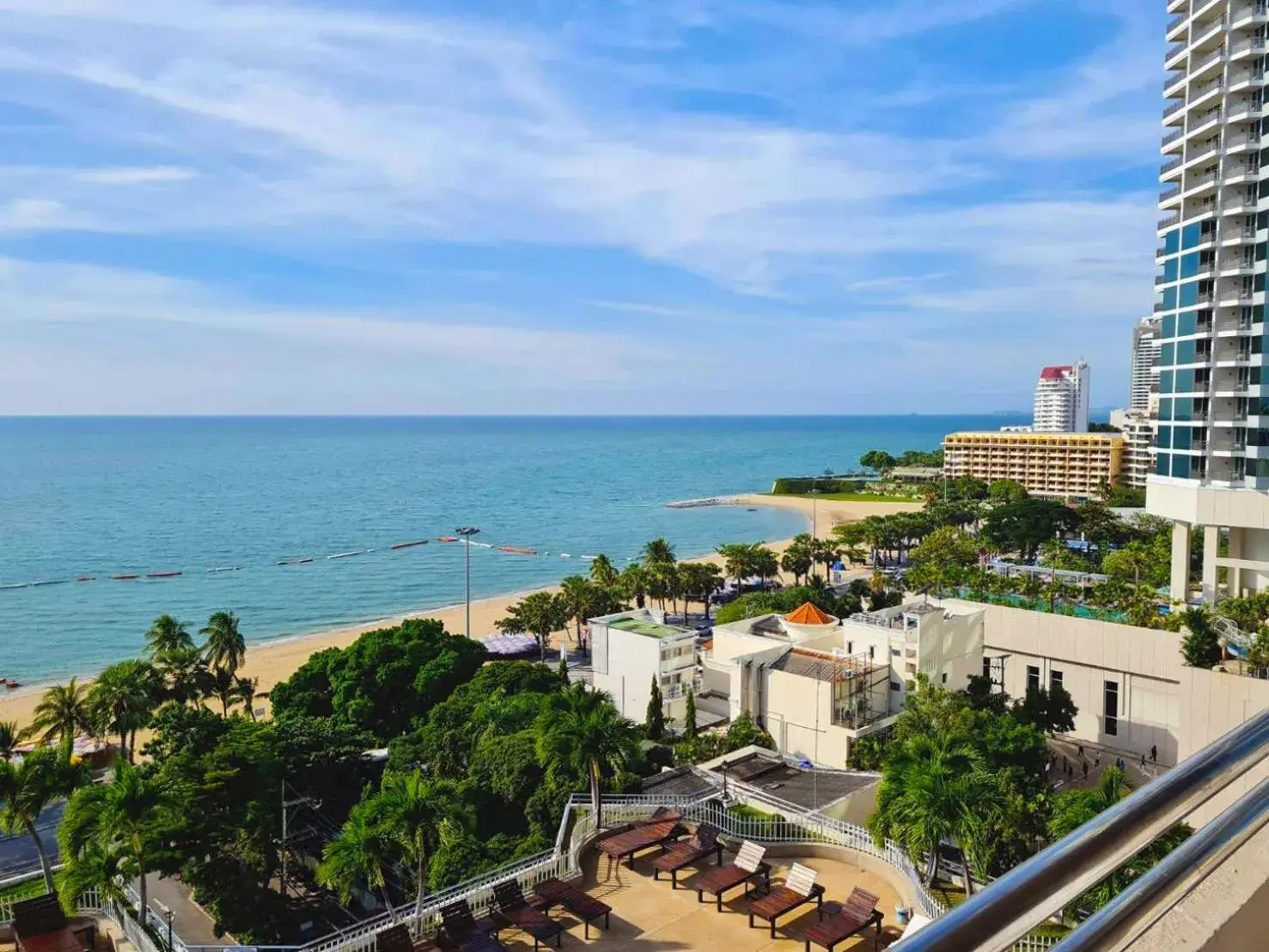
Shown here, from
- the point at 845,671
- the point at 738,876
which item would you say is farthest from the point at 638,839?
the point at 845,671

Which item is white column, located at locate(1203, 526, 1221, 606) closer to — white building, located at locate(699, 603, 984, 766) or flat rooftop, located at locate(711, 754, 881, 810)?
white building, located at locate(699, 603, 984, 766)

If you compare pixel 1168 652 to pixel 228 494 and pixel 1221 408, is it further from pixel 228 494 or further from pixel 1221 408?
pixel 228 494

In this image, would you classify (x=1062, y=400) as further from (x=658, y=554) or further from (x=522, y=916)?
(x=522, y=916)

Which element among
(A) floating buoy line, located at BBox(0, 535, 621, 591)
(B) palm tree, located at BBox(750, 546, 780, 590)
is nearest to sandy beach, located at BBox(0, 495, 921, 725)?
(A) floating buoy line, located at BBox(0, 535, 621, 591)

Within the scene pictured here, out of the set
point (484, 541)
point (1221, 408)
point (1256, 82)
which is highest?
point (1256, 82)

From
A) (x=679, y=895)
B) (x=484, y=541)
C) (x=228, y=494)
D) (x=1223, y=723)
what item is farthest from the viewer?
(x=228, y=494)

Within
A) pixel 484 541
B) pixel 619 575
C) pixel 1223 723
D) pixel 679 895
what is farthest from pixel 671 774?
pixel 484 541
